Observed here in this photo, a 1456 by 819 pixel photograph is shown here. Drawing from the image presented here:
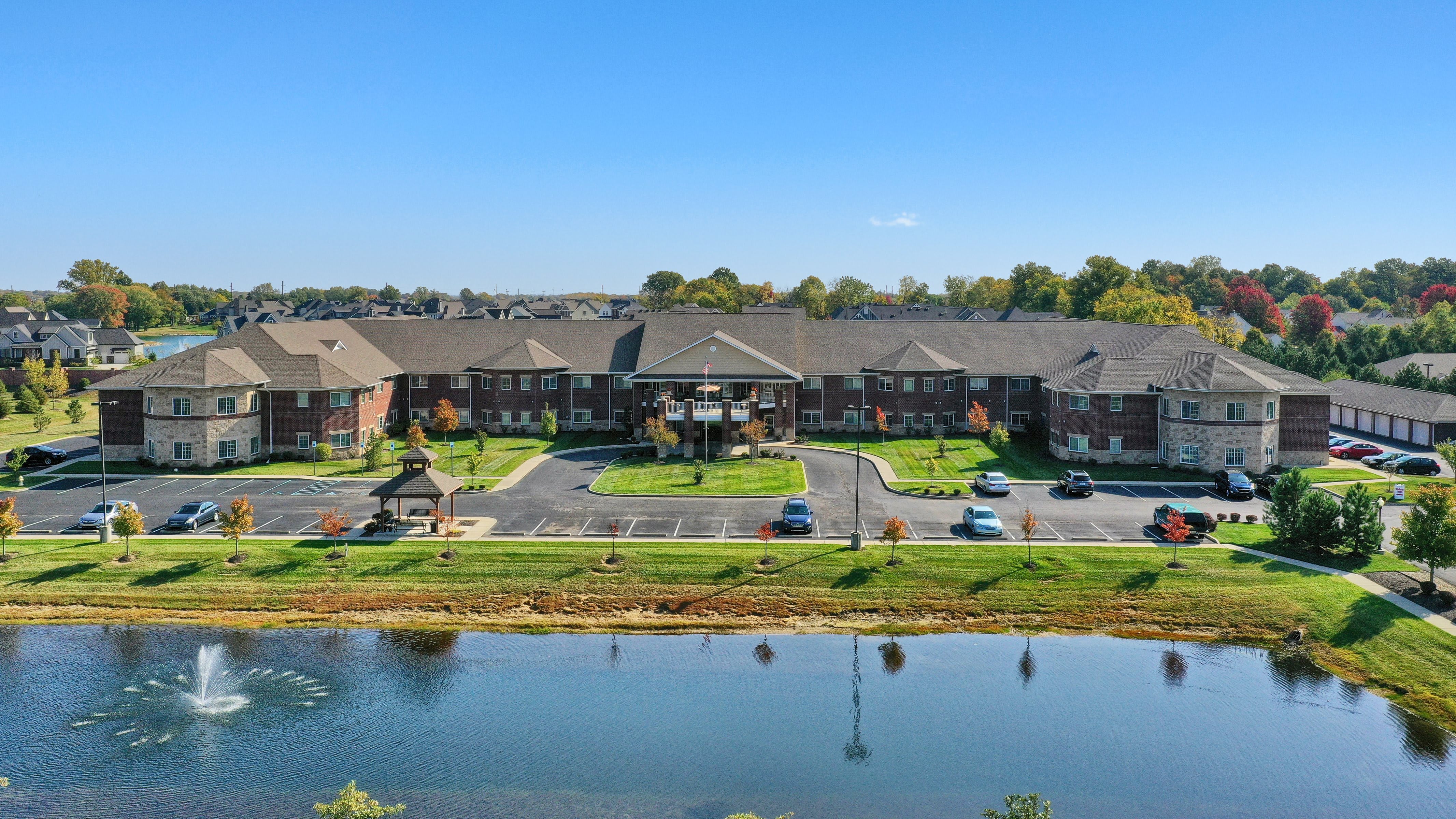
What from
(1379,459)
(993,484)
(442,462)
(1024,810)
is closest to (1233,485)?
(993,484)

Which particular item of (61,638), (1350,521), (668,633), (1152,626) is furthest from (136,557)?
(1350,521)

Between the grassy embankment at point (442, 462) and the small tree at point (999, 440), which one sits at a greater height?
the small tree at point (999, 440)

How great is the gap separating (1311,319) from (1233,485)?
4493 inches

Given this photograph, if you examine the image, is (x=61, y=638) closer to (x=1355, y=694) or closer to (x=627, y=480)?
(x=627, y=480)

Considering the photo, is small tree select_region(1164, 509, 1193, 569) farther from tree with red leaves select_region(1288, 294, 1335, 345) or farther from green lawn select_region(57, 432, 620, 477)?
tree with red leaves select_region(1288, 294, 1335, 345)

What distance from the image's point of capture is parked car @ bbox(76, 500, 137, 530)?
4659 cm

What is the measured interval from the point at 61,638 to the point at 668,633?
2410 centimetres

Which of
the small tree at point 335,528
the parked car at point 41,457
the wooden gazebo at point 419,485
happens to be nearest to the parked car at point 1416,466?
the wooden gazebo at point 419,485

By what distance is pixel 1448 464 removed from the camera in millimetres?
63062

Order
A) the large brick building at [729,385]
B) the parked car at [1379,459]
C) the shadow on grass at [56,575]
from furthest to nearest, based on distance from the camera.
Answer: the parked car at [1379,459]
the large brick building at [729,385]
the shadow on grass at [56,575]

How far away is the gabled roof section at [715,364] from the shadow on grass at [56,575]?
37.5 meters

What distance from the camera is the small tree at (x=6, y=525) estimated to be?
44.1m

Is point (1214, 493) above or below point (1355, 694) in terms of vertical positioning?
above

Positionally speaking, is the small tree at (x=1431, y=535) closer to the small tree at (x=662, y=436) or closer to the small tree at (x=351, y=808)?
the small tree at (x=662, y=436)
